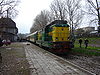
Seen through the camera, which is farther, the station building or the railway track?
the station building

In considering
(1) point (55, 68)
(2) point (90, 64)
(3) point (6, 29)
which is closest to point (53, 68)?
(1) point (55, 68)

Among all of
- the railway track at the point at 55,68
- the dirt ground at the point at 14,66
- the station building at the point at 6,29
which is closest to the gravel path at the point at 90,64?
the railway track at the point at 55,68

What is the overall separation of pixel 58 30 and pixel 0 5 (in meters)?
12.2

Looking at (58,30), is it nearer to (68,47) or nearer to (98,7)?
(68,47)

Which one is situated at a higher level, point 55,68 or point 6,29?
point 6,29

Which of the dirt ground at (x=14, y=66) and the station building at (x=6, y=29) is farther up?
the station building at (x=6, y=29)

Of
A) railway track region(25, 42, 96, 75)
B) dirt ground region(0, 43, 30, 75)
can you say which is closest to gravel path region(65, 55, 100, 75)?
railway track region(25, 42, 96, 75)

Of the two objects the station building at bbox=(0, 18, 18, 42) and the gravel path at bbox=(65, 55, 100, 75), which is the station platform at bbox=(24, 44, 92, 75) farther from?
the station building at bbox=(0, 18, 18, 42)

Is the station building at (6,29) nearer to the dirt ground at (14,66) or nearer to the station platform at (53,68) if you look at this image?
the dirt ground at (14,66)

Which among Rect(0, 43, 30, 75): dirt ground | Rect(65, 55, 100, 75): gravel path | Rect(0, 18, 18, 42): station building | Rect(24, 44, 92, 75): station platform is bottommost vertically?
Rect(65, 55, 100, 75): gravel path

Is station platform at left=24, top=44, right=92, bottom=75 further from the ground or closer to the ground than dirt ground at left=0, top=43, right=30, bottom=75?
closer to the ground

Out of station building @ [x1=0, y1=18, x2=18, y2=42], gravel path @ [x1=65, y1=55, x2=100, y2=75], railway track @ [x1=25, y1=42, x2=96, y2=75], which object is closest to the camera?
railway track @ [x1=25, y1=42, x2=96, y2=75]

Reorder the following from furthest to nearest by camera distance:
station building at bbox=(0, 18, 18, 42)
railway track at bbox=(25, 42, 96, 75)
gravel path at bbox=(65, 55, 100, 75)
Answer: station building at bbox=(0, 18, 18, 42) < gravel path at bbox=(65, 55, 100, 75) < railway track at bbox=(25, 42, 96, 75)

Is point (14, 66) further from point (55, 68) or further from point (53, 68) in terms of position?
point (55, 68)
